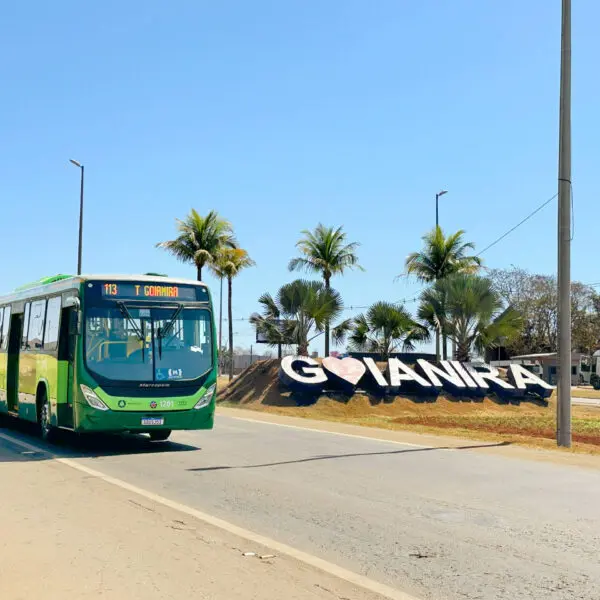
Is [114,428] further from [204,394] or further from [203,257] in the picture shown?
[203,257]

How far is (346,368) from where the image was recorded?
30.5 meters

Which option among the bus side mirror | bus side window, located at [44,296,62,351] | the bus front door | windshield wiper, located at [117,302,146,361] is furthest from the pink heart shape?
the bus side mirror

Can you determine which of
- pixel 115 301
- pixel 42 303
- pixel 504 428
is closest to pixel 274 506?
pixel 115 301

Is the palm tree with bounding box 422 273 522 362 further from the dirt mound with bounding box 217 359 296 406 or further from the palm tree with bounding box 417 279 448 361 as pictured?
the dirt mound with bounding box 217 359 296 406

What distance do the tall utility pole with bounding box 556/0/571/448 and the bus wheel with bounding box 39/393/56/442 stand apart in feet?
33.0

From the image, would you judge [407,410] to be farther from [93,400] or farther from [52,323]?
[93,400]

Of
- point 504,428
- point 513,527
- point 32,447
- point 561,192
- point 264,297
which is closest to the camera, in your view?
point 513,527

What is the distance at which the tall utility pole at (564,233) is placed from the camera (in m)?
16.5

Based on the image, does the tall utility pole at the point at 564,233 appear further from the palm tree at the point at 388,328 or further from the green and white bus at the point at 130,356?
the palm tree at the point at 388,328

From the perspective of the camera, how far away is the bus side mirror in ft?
48.5

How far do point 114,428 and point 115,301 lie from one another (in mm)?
2299

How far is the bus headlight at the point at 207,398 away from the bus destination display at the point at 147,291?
1.72m

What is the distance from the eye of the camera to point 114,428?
47.8 ft

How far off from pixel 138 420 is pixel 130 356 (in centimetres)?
115
